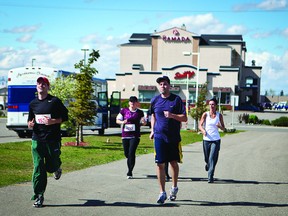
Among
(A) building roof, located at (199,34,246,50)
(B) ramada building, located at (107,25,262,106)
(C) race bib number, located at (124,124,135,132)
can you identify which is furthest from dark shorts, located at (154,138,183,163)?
(A) building roof, located at (199,34,246,50)

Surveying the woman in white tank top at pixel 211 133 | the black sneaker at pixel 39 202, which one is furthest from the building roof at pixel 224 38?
the black sneaker at pixel 39 202

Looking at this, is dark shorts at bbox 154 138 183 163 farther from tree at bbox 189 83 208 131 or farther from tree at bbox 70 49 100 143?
tree at bbox 189 83 208 131

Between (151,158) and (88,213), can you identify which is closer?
(88,213)

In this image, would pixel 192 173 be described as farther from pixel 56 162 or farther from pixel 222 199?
pixel 56 162

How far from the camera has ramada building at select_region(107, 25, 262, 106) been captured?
268 feet

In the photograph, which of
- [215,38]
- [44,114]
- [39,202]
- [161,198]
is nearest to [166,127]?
[161,198]

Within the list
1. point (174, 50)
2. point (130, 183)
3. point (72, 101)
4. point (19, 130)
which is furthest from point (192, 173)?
point (174, 50)

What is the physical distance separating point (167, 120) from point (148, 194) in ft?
5.56

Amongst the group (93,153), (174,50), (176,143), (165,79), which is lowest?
(93,153)

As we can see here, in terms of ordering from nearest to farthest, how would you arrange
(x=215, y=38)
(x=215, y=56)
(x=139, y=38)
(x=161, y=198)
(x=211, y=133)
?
(x=161, y=198), (x=211, y=133), (x=215, y=56), (x=139, y=38), (x=215, y=38)

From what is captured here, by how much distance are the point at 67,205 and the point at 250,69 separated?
314 feet

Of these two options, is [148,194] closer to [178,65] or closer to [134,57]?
[178,65]

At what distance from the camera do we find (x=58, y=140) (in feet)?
27.9

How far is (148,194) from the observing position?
9.66 metres
